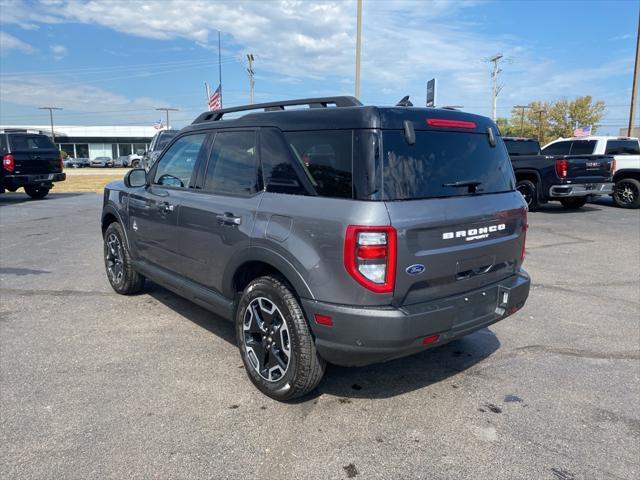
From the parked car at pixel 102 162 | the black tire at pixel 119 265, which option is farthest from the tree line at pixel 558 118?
the black tire at pixel 119 265

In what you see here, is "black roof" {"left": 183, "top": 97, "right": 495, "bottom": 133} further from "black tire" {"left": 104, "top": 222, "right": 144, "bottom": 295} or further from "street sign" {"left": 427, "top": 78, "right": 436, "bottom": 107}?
"street sign" {"left": 427, "top": 78, "right": 436, "bottom": 107}

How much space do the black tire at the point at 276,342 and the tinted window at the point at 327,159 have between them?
0.72m

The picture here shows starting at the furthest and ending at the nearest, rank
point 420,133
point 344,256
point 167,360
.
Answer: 1. point 167,360
2. point 420,133
3. point 344,256

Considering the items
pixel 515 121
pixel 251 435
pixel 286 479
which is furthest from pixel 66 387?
pixel 515 121

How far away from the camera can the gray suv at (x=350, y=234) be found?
110 inches

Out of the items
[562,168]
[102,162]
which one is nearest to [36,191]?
[562,168]

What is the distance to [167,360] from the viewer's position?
396cm

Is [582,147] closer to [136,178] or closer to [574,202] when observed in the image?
[574,202]

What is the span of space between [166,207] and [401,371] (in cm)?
247

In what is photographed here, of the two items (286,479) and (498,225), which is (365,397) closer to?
(286,479)

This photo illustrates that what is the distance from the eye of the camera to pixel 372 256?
108 inches

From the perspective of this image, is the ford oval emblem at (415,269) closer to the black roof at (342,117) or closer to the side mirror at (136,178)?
the black roof at (342,117)

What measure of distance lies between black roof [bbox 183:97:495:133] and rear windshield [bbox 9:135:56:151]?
553 inches

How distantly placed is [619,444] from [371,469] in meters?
1.48
